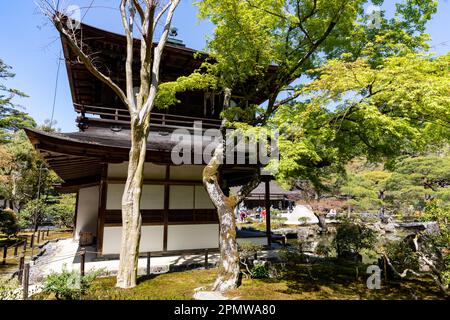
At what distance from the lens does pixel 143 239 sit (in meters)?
10.0

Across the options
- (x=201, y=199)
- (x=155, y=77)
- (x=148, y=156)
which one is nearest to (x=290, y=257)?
(x=201, y=199)

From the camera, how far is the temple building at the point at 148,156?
930 centimetres

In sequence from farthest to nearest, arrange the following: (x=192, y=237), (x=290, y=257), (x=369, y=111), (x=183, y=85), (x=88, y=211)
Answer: (x=88, y=211) < (x=192, y=237) < (x=290, y=257) < (x=183, y=85) < (x=369, y=111)

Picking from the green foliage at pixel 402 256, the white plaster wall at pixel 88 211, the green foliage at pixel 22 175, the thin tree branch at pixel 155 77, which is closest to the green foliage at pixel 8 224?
the green foliage at pixel 22 175

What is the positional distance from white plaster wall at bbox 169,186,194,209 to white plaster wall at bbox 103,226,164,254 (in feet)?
3.40

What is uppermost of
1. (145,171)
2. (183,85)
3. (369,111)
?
(183,85)

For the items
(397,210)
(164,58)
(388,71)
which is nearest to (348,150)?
(388,71)

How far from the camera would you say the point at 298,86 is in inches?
371

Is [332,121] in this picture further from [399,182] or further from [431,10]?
[399,182]

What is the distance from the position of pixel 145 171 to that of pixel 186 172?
1603 mm

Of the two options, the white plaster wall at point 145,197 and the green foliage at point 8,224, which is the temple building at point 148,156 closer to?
the white plaster wall at point 145,197

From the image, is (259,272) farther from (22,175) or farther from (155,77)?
(22,175)

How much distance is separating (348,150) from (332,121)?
1566 mm

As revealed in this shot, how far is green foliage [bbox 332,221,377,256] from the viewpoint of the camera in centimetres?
949
